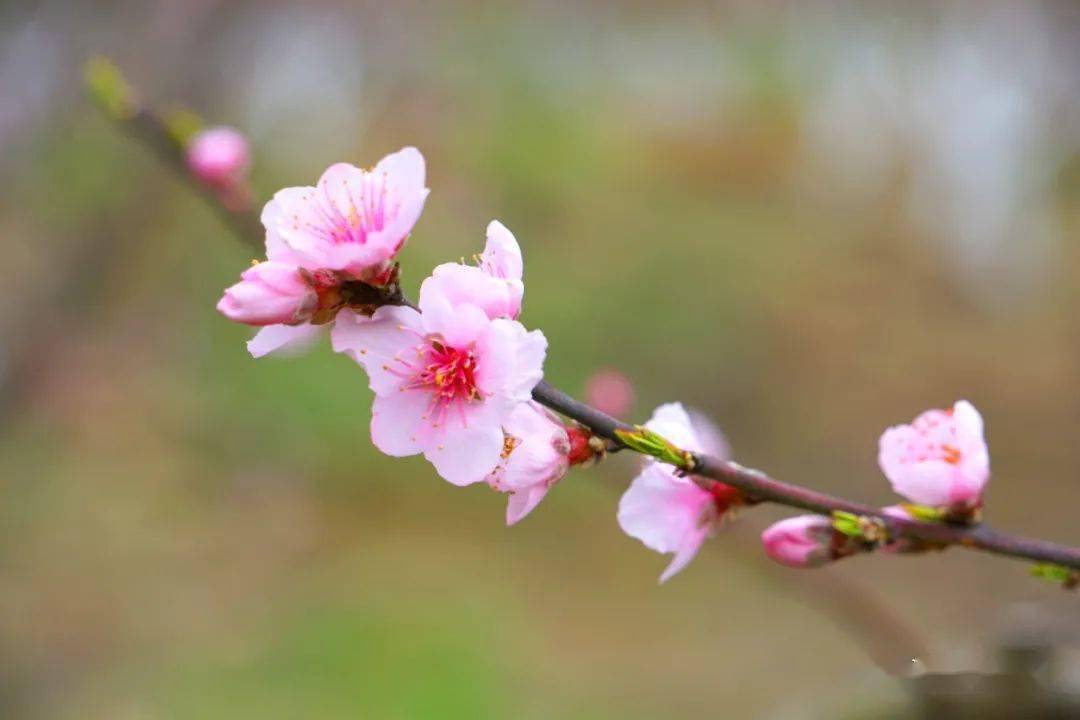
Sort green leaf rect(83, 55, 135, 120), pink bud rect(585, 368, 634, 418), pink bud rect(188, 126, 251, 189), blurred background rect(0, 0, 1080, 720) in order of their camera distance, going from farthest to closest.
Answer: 1. blurred background rect(0, 0, 1080, 720)
2. pink bud rect(585, 368, 634, 418)
3. pink bud rect(188, 126, 251, 189)
4. green leaf rect(83, 55, 135, 120)

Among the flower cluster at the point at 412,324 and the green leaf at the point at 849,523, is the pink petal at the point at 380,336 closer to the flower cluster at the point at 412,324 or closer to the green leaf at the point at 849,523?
the flower cluster at the point at 412,324

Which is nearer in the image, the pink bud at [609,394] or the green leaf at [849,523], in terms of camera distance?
the green leaf at [849,523]

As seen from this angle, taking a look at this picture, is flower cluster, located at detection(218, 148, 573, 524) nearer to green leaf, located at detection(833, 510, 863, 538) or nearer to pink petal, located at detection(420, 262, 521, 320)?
pink petal, located at detection(420, 262, 521, 320)

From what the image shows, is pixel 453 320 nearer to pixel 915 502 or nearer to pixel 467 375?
pixel 467 375

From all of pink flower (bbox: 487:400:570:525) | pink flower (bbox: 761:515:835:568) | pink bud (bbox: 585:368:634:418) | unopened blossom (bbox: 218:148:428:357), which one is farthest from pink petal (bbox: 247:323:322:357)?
pink bud (bbox: 585:368:634:418)

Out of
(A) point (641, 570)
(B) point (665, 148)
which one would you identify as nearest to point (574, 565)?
(A) point (641, 570)

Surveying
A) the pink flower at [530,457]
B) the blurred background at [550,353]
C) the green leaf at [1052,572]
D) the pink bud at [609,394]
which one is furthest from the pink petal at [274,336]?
the pink bud at [609,394]
